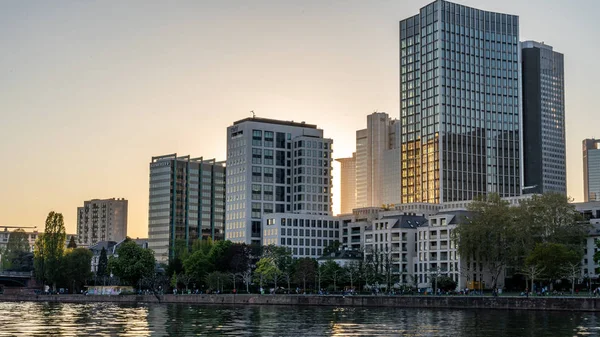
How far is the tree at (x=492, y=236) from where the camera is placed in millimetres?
180375

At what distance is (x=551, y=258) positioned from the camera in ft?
535

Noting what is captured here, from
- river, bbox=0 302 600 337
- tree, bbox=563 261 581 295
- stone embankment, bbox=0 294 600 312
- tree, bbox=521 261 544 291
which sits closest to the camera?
river, bbox=0 302 600 337

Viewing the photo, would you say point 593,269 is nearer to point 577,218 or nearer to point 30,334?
point 577,218

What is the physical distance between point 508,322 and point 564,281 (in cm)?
8825

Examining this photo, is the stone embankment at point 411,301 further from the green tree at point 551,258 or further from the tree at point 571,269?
the tree at point 571,269

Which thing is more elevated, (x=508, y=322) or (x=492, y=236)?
(x=492, y=236)

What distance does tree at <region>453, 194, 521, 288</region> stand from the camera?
592 feet

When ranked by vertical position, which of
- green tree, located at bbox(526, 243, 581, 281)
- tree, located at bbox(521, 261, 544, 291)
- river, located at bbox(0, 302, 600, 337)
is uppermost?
green tree, located at bbox(526, 243, 581, 281)

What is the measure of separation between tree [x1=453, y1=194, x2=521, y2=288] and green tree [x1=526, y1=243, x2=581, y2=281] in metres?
13.0

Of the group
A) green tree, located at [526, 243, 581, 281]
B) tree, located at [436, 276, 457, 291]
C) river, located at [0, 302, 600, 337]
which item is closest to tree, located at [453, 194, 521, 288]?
tree, located at [436, 276, 457, 291]

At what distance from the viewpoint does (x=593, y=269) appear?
630 ft

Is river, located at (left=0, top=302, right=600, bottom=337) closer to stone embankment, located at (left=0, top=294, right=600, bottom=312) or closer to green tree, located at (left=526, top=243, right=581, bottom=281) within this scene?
stone embankment, located at (left=0, top=294, right=600, bottom=312)

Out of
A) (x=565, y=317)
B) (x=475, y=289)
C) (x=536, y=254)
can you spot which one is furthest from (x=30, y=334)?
(x=475, y=289)

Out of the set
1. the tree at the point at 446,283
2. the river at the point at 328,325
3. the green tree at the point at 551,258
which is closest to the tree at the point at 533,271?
the green tree at the point at 551,258
